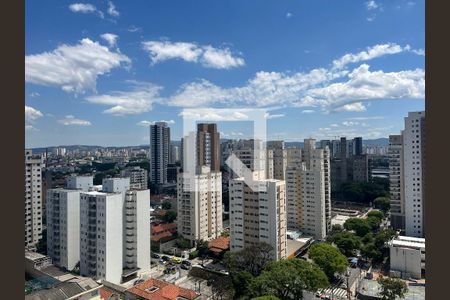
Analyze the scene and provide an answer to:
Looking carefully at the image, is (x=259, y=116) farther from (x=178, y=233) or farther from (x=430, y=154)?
(x=178, y=233)

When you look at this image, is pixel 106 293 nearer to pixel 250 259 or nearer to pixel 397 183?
pixel 250 259

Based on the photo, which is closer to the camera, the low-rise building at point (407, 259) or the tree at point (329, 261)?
the tree at point (329, 261)

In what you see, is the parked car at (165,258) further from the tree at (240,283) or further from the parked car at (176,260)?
the tree at (240,283)

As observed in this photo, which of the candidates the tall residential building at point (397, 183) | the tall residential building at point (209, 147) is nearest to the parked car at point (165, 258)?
the tall residential building at point (209, 147)

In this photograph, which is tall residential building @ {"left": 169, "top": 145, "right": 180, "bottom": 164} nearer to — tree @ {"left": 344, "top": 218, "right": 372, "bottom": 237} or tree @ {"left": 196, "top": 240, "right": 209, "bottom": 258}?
tree @ {"left": 196, "top": 240, "right": 209, "bottom": 258}

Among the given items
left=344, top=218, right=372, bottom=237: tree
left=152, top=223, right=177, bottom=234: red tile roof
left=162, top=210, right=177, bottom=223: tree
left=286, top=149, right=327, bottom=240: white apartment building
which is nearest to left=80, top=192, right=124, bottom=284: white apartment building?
left=152, top=223, right=177, bottom=234: red tile roof

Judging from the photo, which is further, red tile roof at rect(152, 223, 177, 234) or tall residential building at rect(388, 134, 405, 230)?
tall residential building at rect(388, 134, 405, 230)

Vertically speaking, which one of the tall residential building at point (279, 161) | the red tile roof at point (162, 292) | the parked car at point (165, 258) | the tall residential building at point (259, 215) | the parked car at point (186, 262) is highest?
the tall residential building at point (279, 161)

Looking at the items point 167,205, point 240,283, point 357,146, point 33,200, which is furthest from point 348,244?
point 357,146
